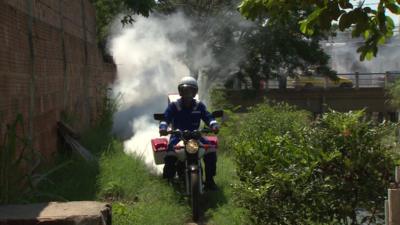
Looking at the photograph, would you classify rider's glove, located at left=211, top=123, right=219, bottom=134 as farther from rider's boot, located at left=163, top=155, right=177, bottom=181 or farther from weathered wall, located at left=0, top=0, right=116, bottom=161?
weathered wall, located at left=0, top=0, right=116, bottom=161

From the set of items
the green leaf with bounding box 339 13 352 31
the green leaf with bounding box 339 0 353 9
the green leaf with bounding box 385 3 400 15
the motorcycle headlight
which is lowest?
the motorcycle headlight

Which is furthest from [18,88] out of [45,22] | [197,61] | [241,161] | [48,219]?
[197,61]

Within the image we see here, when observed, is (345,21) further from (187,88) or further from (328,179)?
(187,88)

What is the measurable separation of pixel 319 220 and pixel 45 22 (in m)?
5.04

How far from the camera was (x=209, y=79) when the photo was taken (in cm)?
3497

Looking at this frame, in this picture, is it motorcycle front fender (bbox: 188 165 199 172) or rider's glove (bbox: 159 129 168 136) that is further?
rider's glove (bbox: 159 129 168 136)

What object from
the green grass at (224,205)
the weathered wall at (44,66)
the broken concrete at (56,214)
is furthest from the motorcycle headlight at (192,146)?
the broken concrete at (56,214)

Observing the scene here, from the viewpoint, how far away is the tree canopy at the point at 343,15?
300cm

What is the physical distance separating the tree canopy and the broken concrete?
1.63 metres

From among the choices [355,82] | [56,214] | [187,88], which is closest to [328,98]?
[355,82]

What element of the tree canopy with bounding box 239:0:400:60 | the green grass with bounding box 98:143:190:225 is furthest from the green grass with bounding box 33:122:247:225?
the tree canopy with bounding box 239:0:400:60

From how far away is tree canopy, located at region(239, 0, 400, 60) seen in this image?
3.00 meters

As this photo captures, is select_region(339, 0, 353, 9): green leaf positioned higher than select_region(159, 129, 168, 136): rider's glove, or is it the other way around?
select_region(339, 0, 353, 9): green leaf

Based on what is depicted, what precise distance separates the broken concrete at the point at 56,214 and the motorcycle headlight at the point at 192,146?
3199mm
